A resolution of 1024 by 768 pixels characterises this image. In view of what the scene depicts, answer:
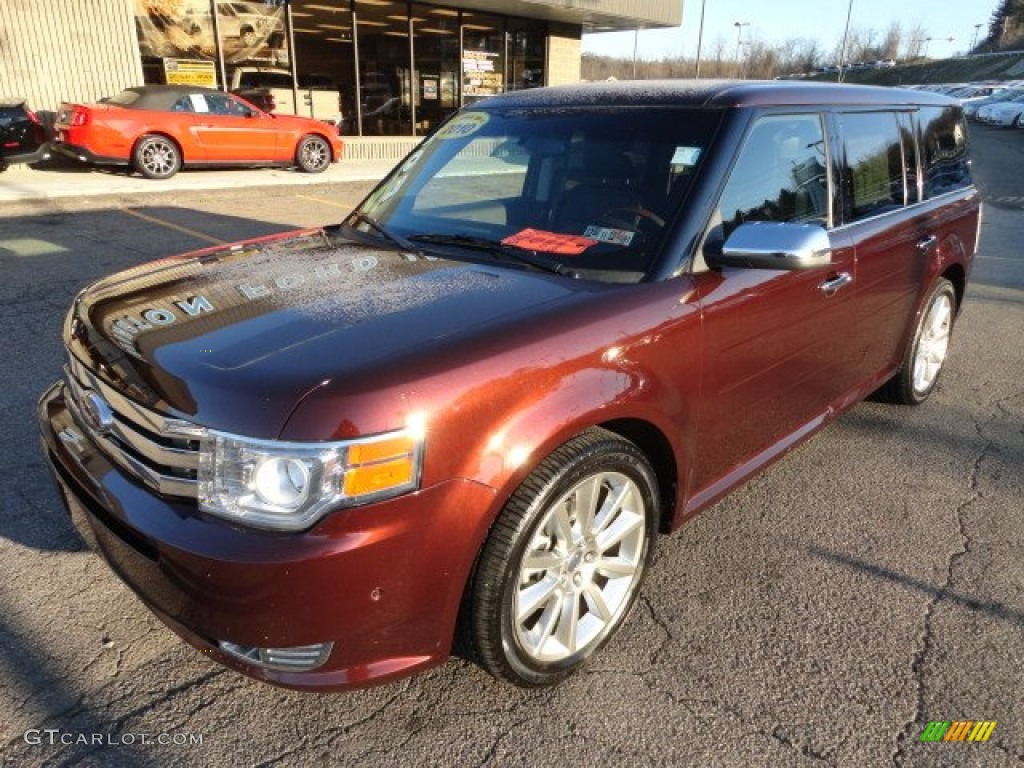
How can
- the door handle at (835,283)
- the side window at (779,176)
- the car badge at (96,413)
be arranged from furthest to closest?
the door handle at (835,283)
the side window at (779,176)
the car badge at (96,413)

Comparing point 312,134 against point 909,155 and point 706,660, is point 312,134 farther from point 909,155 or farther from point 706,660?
point 706,660

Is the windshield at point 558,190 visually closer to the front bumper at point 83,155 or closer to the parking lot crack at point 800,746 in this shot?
the parking lot crack at point 800,746

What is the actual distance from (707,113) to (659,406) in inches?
46.4

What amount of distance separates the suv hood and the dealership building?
1351 cm

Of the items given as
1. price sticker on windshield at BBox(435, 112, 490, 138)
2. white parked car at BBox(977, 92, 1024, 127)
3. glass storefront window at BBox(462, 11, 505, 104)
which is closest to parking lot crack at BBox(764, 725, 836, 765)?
price sticker on windshield at BBox(435, 112, 490, 138)

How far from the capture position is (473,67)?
67.2 ft

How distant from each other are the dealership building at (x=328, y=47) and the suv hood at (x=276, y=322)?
13.5m

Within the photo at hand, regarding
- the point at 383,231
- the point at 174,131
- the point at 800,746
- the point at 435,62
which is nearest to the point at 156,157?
the point at 174,131

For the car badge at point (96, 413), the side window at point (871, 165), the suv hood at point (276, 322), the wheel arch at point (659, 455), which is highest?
the side window at point (871, 165)

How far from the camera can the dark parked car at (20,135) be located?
11578 millimetres

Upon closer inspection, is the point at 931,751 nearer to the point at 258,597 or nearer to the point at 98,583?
the point at 258,597

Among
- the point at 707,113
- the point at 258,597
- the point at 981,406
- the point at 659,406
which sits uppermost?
the point at 707,113

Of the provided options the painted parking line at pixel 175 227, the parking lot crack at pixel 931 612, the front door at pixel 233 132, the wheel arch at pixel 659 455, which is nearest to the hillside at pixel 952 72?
the front door at pixel 233 132

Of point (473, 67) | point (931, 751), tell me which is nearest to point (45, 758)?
point (931, 751)
